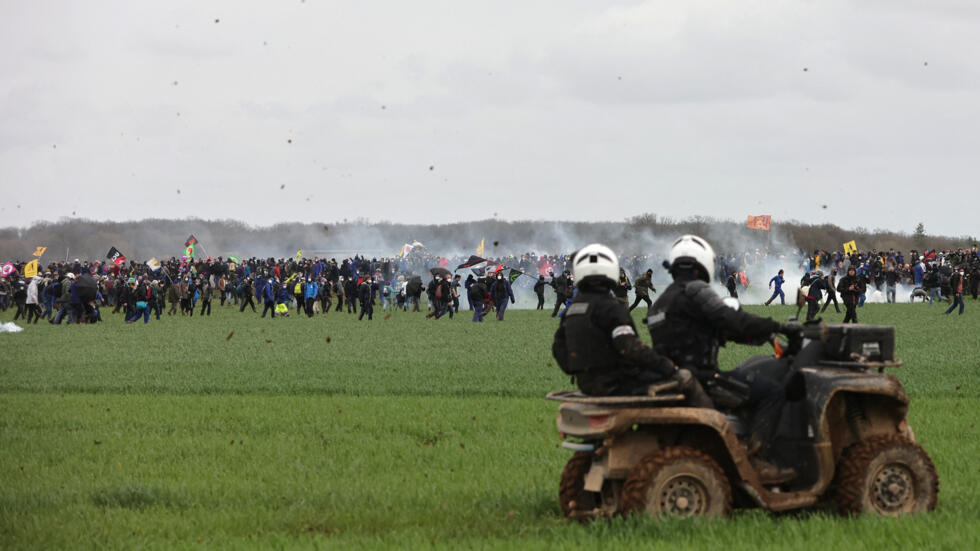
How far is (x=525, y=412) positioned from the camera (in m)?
15.2

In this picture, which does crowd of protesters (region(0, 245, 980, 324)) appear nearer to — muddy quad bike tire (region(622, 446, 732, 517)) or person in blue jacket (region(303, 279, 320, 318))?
person in blue jacket (region(303, 279, 320, 318))

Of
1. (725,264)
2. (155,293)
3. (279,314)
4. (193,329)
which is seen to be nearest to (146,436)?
(193,329)

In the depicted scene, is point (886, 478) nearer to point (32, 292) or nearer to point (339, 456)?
point (339, 456)

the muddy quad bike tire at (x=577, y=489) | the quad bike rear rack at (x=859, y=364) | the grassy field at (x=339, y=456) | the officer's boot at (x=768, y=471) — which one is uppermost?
the quad bike rear rack at (x=859, y=364)

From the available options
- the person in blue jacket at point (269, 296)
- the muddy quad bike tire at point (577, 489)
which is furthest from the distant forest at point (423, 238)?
the muddy quad bike tire at point (577, 489)

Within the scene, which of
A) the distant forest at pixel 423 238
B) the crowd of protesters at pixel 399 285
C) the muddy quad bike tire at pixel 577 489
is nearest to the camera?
the muddy quad bike tire at pixel 577 489

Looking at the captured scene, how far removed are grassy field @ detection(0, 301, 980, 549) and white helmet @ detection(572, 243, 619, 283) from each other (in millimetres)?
1546

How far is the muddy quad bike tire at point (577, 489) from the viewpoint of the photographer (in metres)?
8.27

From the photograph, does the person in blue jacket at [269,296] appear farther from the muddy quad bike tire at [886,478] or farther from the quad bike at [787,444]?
the muddy quad bike tire at [886,478]

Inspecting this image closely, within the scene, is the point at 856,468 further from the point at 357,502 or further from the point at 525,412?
the point at 525,412

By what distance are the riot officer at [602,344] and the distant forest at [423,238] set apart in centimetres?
9488

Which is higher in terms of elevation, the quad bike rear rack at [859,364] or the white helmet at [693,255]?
the white helmet at [693,255]

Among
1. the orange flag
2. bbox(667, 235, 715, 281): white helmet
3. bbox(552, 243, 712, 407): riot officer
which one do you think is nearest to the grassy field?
bbox(552, 243, 712, 407): riot officer

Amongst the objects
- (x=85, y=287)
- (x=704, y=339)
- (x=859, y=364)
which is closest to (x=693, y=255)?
(x=704, y=339)
